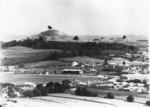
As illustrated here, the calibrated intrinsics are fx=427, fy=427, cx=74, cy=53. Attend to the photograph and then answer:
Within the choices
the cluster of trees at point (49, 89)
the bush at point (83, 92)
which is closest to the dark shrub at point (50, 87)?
the cluster of trees at point (49, 89)

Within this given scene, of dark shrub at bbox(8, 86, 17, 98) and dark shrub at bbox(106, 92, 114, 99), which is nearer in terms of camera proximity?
dark shrub at bbox(106, 92, 114, 99)

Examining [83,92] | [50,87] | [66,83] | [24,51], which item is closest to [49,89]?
[50,87]

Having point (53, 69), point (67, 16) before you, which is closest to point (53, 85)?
point (53, 69)

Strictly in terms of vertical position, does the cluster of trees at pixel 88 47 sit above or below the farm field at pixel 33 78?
above

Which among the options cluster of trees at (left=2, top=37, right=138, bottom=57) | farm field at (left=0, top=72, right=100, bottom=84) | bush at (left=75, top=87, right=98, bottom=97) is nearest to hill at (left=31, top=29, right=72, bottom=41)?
cluster of trees at (left=2, top=37, right=138, bottom=57)

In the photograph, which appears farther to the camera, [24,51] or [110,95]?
[24,51]

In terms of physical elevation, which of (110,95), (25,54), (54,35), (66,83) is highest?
(54,35)

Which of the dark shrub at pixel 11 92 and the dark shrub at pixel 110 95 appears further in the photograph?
the dark shrub at pixel 11 92

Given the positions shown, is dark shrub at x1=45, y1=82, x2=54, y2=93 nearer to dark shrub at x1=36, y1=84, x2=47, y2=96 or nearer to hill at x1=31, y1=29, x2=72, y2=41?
dark shrub at x1=36, y1=84, x2=47, y2=96

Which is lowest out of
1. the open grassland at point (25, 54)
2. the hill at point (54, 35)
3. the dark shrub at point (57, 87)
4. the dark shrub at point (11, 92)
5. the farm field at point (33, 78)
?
the dark shrub at point (11, 92)

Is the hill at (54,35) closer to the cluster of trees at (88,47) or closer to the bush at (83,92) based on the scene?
the cluster of trees at (88,47)

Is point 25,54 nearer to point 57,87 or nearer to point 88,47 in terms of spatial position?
point 57,87
